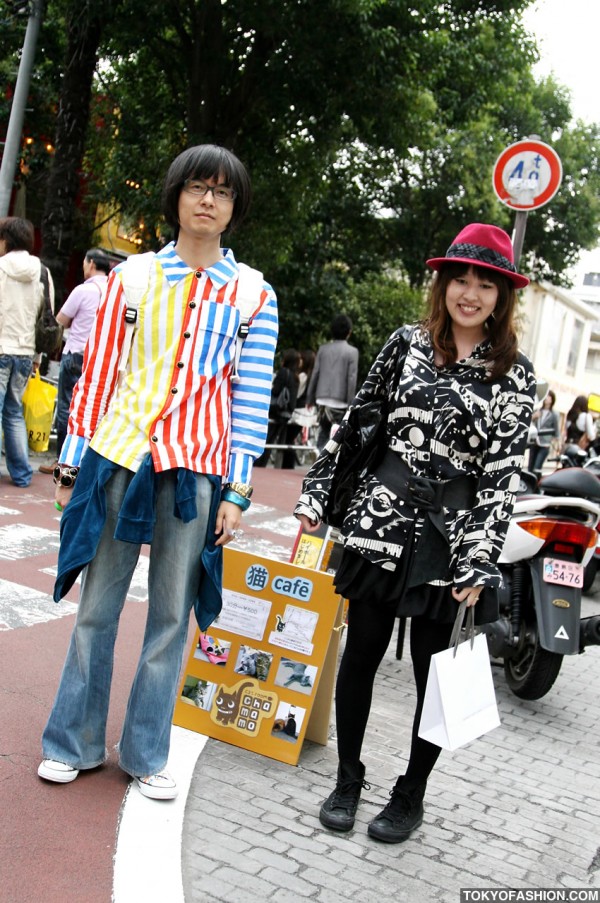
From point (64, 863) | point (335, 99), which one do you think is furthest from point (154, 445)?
point (335, 99)

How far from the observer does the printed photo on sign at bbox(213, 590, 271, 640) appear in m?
3.62

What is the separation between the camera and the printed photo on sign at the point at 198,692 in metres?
3.64

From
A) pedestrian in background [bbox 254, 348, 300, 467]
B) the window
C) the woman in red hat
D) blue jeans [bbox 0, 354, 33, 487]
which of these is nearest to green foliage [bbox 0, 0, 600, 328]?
pedestrian in background [bbox 254, 348, 300, 467]

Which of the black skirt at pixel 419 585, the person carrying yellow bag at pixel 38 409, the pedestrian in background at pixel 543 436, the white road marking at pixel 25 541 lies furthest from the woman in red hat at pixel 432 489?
the pedestrian in background at pixel 543 436

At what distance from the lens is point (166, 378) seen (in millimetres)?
2867

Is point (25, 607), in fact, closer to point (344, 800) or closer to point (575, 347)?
point (344, 800)

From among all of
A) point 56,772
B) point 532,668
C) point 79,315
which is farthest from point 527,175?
point 56,772

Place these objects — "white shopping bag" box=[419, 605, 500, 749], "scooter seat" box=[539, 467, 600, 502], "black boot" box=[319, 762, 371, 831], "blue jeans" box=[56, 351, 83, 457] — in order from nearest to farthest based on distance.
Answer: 1. "white shopping bag" box=[419, 605, 500, 749]
2. "black boot" box=[319, 762, 371, 831]
3. "scooter seat" box=[539, 467, 600, 502]
4. "blue jeans" box=[56, 351, 83, 457]

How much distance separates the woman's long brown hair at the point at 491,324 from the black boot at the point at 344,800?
4.47 ft

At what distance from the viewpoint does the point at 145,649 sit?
3006 mm

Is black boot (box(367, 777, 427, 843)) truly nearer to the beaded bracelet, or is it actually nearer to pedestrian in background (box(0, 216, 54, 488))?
the beaded bracelet

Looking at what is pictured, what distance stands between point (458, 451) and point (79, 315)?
585 cm

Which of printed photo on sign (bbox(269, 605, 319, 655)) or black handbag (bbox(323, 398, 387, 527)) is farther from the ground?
black handbag (bbox(323, 398, 387, 527))

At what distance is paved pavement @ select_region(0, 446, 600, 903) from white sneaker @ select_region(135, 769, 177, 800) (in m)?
0.05
